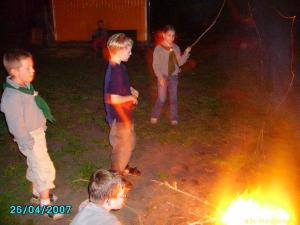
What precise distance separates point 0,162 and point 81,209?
4.15 meters

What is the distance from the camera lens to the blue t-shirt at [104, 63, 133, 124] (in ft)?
15.5

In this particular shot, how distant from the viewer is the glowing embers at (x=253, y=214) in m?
4.56

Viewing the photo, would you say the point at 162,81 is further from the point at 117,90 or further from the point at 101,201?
the point at 101,201

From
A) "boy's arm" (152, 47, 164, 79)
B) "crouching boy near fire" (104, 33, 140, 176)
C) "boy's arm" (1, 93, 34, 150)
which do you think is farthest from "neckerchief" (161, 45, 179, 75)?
"boy's arm" (1, 93, 34, 150)

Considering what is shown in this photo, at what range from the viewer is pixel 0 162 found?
6625 mm

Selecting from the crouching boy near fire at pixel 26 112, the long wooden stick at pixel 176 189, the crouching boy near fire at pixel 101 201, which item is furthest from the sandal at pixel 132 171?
the crouching boy near fire at pixel 101 201

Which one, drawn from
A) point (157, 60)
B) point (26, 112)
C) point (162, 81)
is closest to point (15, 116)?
point (26, 112)

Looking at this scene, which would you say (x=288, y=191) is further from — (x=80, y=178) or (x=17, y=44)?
(x=17, y=44)

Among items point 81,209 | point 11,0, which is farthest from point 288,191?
point 11,0

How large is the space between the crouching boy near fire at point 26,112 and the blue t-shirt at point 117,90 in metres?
0.82
